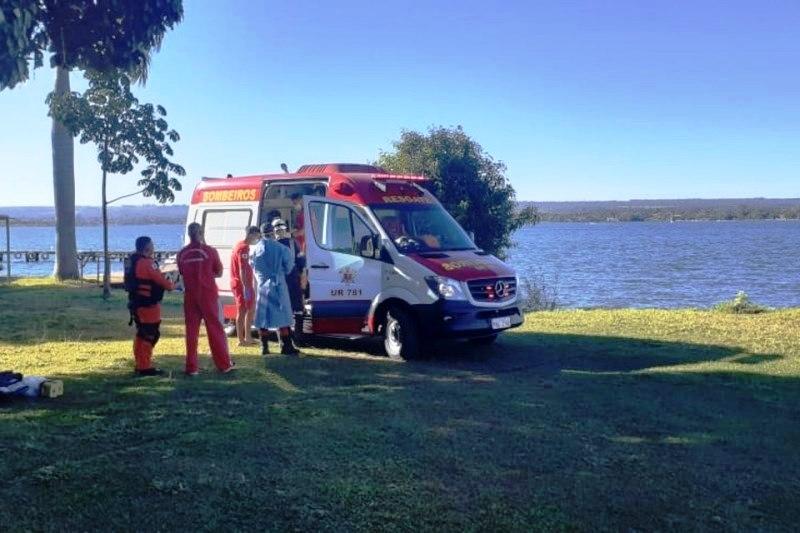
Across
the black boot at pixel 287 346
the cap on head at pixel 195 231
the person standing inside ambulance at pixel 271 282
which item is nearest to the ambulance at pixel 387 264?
the black boot at pixel 287 346

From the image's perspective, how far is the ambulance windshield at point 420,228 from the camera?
1126cm

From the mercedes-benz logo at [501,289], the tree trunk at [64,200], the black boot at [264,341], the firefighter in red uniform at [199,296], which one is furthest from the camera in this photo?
the tree trunk at [64,200]

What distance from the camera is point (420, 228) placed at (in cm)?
1170

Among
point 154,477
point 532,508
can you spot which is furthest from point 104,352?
point 532,508

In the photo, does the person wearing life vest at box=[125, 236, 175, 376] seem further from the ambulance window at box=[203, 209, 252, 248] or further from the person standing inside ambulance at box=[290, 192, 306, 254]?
the ambulance window at box=[203, 209, 252, 248]

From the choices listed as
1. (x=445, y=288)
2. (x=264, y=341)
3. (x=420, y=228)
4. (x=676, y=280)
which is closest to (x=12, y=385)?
(x=264, y=341)

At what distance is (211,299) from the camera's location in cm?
971

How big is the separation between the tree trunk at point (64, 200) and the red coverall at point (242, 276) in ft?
61.2

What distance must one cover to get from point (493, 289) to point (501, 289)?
0.17 meters

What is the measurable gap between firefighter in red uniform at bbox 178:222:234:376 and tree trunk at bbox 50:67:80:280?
67.2ft

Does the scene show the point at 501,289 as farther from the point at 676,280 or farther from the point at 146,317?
the point at 676,280

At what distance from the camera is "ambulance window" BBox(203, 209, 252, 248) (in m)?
13.2

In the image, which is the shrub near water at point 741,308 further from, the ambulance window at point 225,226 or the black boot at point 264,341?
the black boot at point 264,341

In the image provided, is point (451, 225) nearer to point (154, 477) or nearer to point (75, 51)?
point (75, 51)
